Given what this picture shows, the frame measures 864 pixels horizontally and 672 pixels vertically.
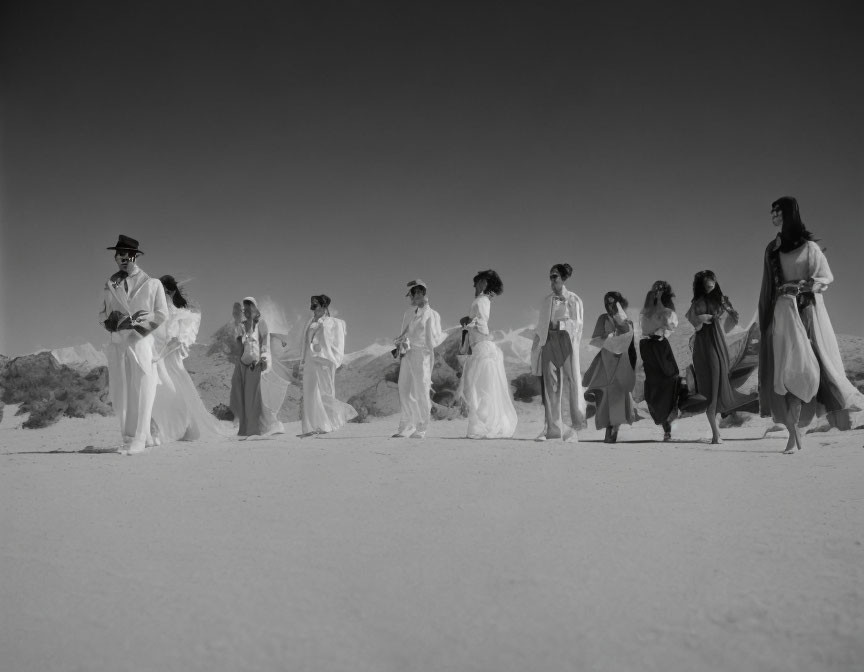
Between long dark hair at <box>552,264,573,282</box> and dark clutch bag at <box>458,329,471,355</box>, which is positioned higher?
long dark hair at <box>552,264,573,282</box>

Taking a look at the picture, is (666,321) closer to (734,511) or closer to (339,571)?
(734,511)

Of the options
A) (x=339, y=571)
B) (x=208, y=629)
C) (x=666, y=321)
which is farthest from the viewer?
(x=666, y=321)

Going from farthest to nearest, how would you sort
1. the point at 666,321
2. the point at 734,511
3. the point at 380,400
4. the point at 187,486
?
the point at 380,400 → the point at 666,321 → the point at 187,486 → the point at 734,511

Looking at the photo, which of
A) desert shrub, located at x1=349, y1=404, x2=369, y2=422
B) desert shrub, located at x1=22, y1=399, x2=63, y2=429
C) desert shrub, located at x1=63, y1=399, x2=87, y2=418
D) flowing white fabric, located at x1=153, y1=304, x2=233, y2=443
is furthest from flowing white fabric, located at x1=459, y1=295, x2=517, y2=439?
desert shrub, located at x1=63, y1=399, x2=87, y2=418

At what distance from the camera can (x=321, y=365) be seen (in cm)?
1155

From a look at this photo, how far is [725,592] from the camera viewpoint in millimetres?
2697

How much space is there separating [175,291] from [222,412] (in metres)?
7.39

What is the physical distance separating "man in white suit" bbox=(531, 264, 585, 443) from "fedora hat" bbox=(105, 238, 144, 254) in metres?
4.86

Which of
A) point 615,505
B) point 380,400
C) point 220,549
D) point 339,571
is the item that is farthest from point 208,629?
point 380,400

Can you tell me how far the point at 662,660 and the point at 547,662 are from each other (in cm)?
35

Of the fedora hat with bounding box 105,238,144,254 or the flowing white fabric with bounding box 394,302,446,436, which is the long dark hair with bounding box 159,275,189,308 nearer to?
the fedora hat with bounding box 105,238,144,254

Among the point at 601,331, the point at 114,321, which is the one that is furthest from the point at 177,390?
the point at 601,331

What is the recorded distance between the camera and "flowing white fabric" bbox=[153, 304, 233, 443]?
8625 mm

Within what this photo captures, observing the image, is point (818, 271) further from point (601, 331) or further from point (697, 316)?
point (601, 331)
